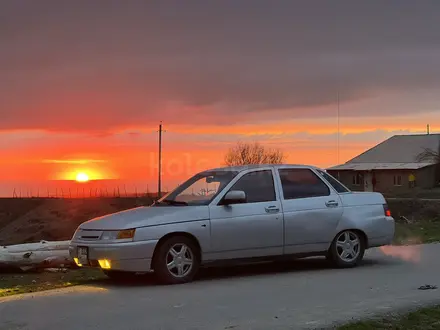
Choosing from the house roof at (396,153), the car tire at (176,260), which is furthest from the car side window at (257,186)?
the house roof at (396,153)

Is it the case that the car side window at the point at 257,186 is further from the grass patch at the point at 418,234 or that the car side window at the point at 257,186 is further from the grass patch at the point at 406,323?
the grass patch at the point at 418,234

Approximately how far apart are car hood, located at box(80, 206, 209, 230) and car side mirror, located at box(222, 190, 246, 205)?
34cm

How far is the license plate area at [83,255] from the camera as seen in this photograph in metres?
10.6

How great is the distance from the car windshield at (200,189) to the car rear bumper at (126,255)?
3.82 feet

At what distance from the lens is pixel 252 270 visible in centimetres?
1214

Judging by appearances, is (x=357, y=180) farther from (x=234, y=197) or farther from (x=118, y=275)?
(x=118, y=275)

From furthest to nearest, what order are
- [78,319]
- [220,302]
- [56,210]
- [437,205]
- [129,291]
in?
[56,210]
[437,205]
[129,291]
[220,302]
[78,319]

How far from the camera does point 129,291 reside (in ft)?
32.4

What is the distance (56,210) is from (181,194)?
39.8 meters

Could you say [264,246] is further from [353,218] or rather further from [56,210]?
[56,210]

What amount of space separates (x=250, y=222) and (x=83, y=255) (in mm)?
2524

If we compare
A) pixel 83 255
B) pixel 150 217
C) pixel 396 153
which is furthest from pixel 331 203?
pixel 396 153

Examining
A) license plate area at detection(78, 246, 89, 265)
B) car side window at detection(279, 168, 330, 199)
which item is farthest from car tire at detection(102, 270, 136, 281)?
car side window at detection(279, 168, 330, 199)

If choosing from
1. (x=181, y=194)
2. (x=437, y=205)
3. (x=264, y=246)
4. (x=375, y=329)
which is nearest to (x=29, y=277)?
(x=181, y=194)
